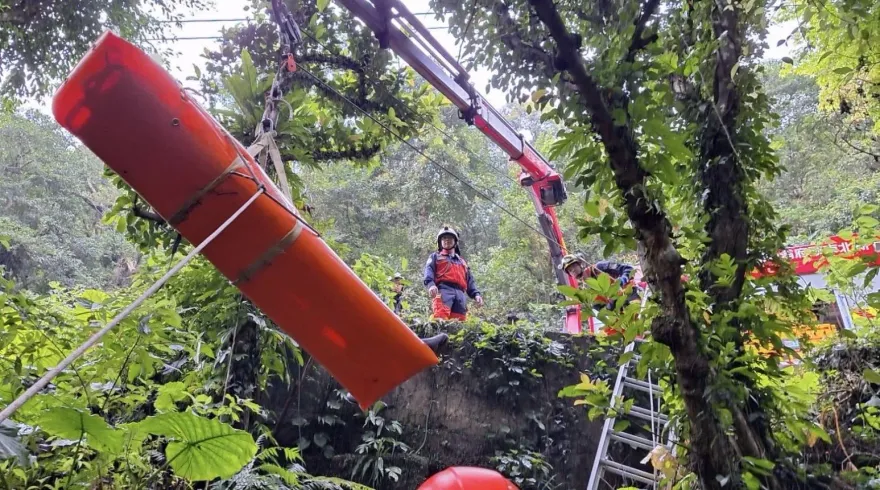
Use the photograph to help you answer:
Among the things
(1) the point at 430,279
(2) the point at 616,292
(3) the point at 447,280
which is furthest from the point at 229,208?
(3) the point at 447,280

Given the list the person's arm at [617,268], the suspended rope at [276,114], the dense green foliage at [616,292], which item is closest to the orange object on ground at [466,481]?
the dense green foliage at [616,292]

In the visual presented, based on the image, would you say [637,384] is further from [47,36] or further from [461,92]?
[47,36]

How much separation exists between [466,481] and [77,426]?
6.05 ft

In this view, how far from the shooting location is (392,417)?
4.00m

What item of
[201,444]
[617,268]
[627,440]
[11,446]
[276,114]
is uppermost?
[617,268]

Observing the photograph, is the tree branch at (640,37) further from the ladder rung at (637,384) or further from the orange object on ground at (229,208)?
the ladder rung at (637,384)

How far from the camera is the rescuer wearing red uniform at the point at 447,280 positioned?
5.28 m

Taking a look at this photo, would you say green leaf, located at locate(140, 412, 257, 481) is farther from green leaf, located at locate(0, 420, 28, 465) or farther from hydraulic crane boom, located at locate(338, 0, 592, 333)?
hydraulic crane boom, located at locate(338, 0, 592, 333)

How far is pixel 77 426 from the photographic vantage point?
1409 mm

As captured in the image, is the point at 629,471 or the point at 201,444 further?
the point at 629,471

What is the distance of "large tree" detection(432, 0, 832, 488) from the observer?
60.1 inches

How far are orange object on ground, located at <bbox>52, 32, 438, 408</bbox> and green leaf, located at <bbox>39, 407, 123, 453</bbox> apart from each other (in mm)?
480

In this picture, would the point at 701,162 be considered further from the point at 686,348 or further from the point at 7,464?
the point at 7,464

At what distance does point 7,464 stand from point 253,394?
40.8 inches
